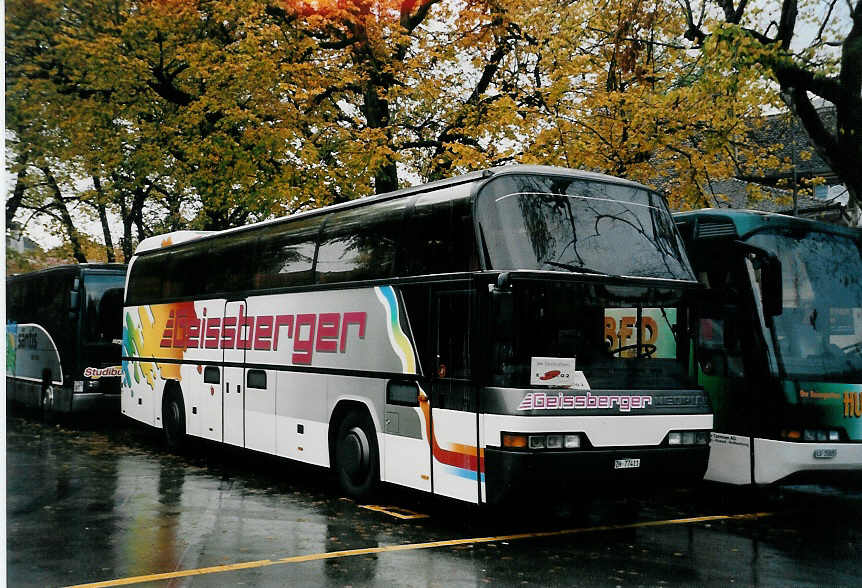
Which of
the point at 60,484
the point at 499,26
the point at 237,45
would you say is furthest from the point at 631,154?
the point at 60,484

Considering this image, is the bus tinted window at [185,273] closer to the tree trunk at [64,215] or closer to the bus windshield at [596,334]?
the tree trunk at [64,215]

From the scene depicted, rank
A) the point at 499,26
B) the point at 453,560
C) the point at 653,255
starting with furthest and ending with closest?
the point at 499,26, the point at 653,255, the point at 453,560

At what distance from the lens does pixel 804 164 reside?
42.8 meters

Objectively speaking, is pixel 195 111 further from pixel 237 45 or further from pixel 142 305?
pixel 142 305

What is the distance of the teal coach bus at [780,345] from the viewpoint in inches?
408

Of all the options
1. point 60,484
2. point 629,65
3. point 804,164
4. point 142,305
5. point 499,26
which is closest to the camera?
point 60,484

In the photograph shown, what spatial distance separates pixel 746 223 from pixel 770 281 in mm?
1075

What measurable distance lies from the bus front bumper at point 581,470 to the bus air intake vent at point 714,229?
2.88m

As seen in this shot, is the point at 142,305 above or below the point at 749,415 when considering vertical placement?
above

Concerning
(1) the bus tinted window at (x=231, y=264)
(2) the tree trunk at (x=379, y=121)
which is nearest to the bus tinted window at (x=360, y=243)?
(1) the bus tinted window at (x=231, y=264)

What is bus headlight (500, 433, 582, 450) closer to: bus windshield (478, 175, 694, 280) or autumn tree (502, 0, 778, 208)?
bus windshield (478, 175, 694, 280)

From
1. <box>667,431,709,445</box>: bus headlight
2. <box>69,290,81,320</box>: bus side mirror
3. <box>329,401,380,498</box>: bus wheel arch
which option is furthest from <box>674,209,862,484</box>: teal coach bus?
<box>69,290,81,320</box>: bus side mirror

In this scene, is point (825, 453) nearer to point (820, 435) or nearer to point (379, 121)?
point (820, 435)

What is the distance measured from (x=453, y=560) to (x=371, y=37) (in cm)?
1693
